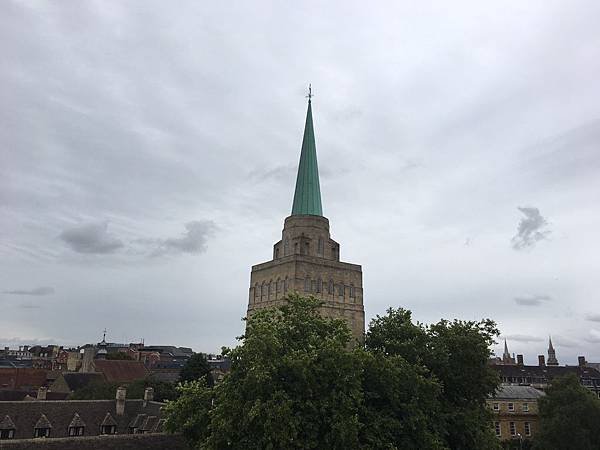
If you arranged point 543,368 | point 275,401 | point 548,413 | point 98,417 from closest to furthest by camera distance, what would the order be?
point 275,401
point 98,417
point 548,413
point 543,368

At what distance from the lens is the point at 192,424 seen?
94.0ft

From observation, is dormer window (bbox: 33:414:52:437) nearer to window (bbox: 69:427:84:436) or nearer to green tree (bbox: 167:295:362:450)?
window (bbox: 69:427:84:436)

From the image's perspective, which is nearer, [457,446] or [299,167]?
[457,446]

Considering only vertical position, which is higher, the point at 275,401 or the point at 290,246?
the point at 290,246

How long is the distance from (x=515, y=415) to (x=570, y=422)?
15.2 meters

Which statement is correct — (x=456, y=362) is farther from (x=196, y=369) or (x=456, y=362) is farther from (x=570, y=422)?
(x=196, y=369)

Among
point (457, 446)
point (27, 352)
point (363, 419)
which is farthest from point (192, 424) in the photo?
point (27, 352)

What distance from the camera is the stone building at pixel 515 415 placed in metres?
61.2

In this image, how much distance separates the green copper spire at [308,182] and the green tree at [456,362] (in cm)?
2806

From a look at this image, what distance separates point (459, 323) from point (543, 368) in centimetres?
5819

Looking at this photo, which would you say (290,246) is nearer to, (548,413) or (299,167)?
(299,167)

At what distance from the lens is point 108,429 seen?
40.7 meters

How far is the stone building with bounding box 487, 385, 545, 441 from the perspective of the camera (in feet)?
201

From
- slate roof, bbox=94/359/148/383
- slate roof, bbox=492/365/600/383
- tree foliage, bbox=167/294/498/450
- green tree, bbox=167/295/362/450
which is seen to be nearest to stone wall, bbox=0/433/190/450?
tree foliage, bbox=167/294/498/450
